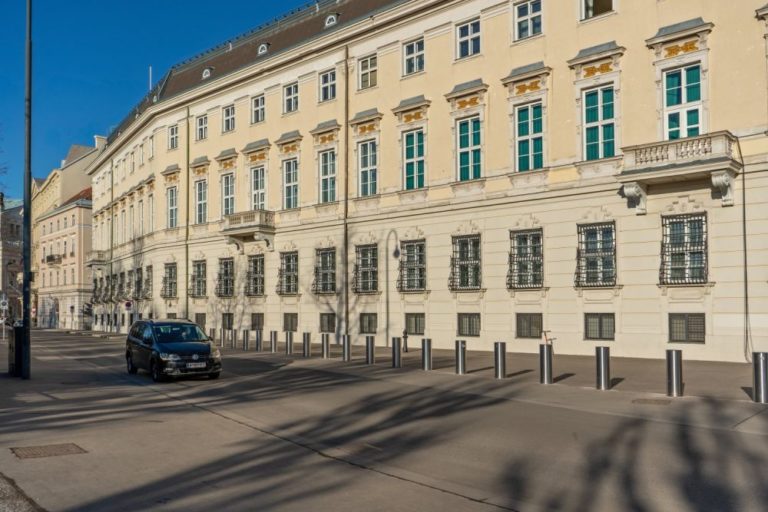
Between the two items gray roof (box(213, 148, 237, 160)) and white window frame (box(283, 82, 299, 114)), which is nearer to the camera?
white window frame (box(283, 82, 299, 114))

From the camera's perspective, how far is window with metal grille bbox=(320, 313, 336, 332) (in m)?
34.2

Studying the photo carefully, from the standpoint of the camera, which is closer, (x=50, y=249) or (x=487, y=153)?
(x=487, y=153)

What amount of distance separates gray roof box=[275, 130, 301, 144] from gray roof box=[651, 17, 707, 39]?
18724mm

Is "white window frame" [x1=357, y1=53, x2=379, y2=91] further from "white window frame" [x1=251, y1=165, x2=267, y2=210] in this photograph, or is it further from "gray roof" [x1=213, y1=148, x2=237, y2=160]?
"gray roof" [x1=213, y1=148, x2=237, y2=160]

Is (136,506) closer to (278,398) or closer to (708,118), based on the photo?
(278,398)

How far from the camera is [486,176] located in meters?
27.7

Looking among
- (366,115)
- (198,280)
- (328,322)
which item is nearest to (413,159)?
(366,115)

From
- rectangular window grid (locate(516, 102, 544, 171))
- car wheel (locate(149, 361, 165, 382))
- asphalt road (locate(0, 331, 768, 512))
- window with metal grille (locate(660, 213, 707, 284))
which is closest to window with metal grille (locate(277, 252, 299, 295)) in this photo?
rectangular window grid (locate(516, 102, 544, 171))

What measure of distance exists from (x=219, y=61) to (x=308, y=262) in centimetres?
1618

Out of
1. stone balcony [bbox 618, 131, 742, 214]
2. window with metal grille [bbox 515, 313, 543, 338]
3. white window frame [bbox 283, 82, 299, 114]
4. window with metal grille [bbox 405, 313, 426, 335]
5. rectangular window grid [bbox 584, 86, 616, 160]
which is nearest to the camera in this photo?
stone balcony [bbox 618, 131, 742, 214]

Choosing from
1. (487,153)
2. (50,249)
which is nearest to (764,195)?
(487,153)

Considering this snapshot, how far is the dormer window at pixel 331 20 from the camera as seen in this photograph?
1395 inches

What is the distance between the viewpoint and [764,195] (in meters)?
20.6

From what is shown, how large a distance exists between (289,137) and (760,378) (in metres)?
27.4
